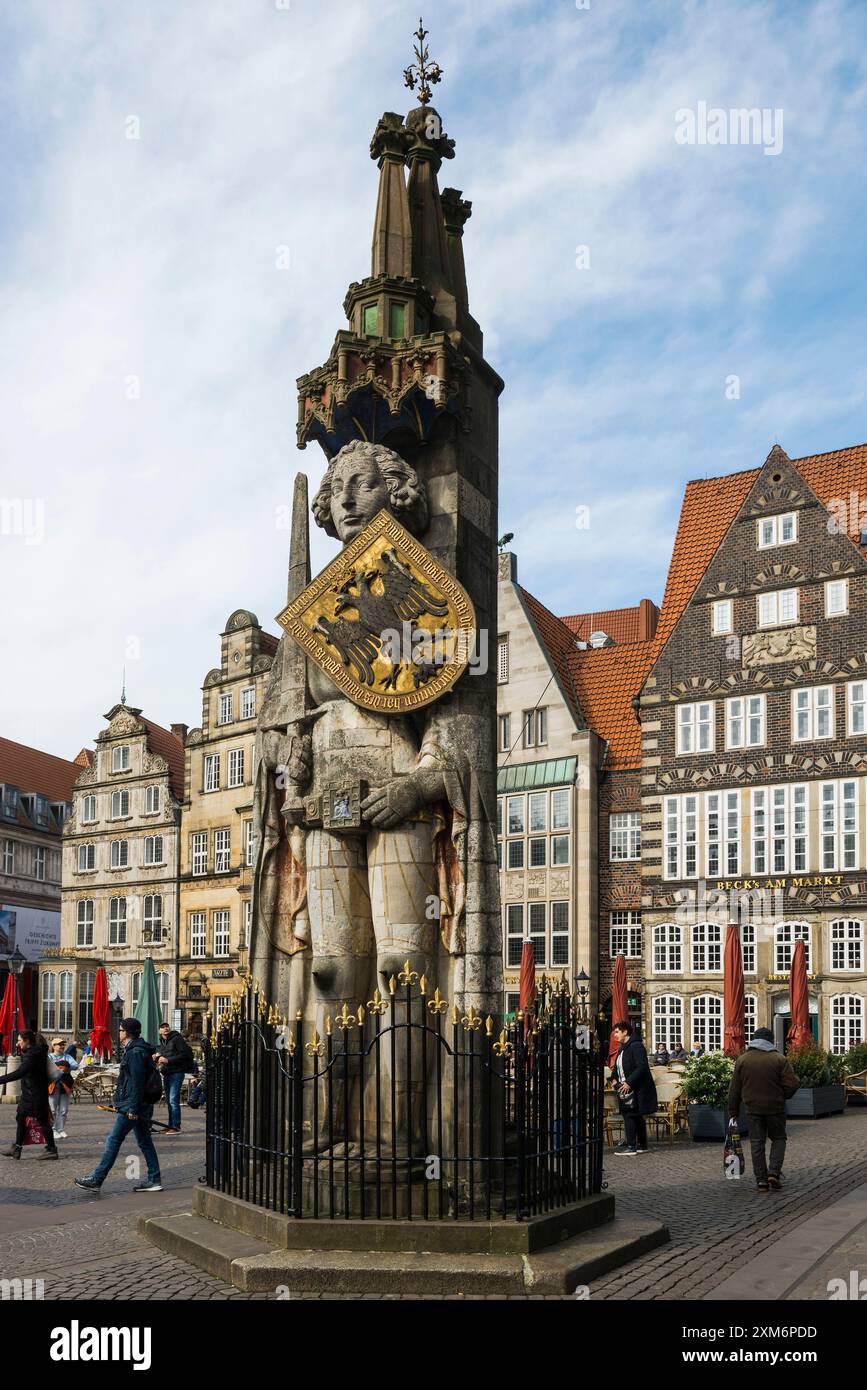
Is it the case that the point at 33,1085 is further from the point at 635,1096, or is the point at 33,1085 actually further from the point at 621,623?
the point at 621,623

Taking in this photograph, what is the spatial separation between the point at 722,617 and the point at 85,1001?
2571 cm

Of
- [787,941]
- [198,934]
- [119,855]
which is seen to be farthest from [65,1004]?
[787,941]

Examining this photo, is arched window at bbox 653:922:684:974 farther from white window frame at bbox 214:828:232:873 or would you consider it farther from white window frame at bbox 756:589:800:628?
white window frame at bbox 214:828:232:873

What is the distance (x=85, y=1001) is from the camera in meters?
46.7

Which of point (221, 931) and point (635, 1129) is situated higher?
point (221, 931)

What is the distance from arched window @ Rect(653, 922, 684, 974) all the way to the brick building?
0.03 meters

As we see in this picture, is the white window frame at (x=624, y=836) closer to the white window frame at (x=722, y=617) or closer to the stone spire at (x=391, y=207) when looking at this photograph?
the white window frame at (x=722, y=617)

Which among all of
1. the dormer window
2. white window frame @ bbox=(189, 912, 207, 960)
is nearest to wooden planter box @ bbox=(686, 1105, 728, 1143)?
the dormer window

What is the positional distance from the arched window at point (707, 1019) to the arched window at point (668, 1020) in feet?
1.16

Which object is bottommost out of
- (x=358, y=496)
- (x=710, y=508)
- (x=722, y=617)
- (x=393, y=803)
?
(x=393, y=803)

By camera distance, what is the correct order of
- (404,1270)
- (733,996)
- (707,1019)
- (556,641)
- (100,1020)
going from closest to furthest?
(404,1270) → (733,996) → (100,1020) → (707,1019) → (556,641)
